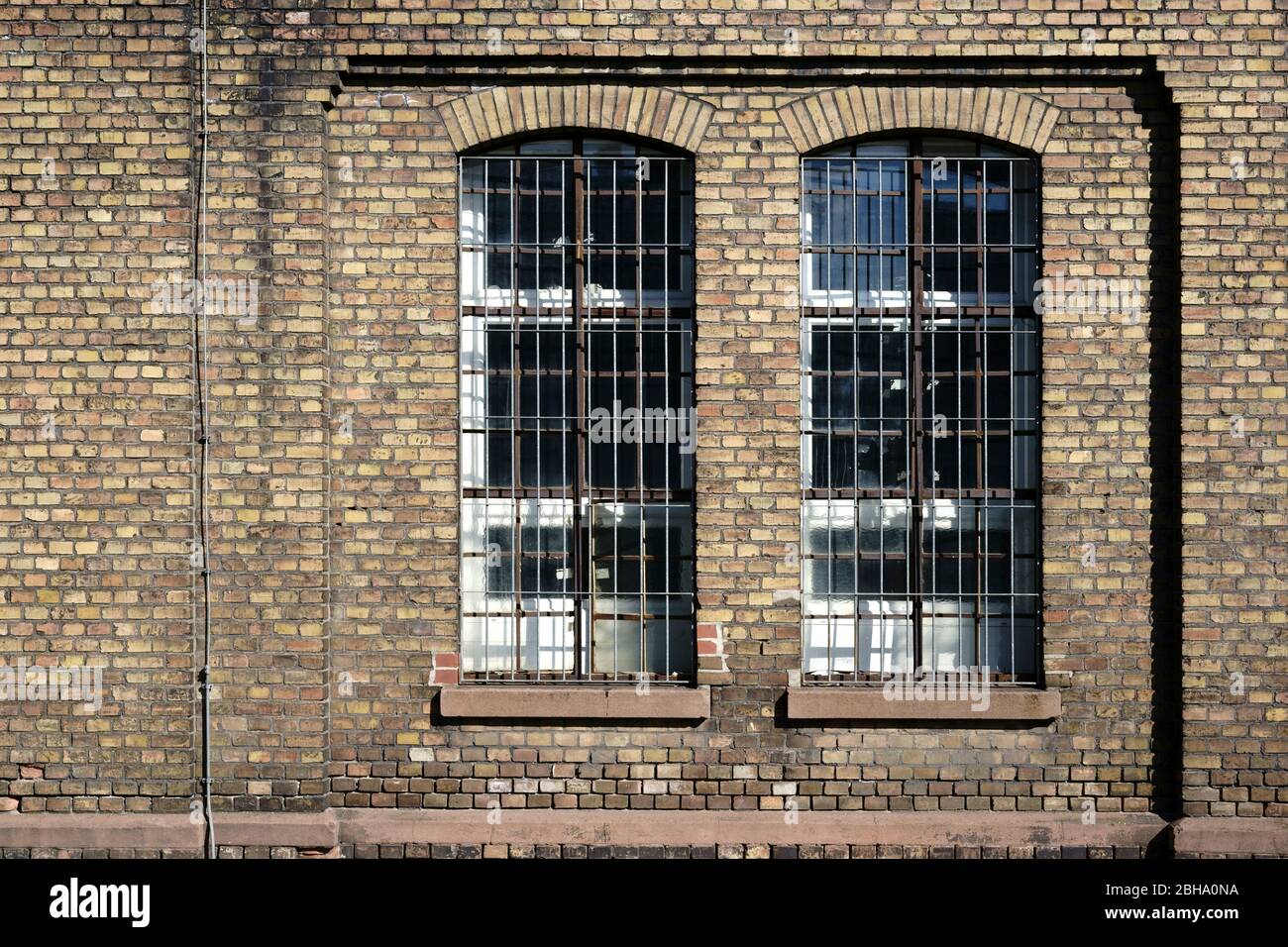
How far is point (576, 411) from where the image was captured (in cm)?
559

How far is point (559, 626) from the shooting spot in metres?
5.62

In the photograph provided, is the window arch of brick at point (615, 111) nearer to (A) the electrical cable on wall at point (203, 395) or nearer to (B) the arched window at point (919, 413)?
(B) the arched window at point (919, 413)

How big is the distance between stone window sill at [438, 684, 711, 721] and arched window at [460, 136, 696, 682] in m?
0.17

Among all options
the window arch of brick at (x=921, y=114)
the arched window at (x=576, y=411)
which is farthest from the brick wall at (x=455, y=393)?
the arched window at (x=576, y=411)

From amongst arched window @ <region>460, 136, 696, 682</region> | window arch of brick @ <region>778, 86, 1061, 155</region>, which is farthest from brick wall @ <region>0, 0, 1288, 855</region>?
arched window @ <region>460, 136, 696, 682</region>

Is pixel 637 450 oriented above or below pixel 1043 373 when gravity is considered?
below

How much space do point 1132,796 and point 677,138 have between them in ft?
13.7

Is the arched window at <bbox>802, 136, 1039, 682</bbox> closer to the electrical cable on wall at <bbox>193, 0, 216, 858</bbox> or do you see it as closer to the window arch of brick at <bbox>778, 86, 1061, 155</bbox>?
the window arch of brick at <bbox>778, 86, 1061, 155</bbox>

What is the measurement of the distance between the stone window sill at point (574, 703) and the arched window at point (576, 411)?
0.56 feet

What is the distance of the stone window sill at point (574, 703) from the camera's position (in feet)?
17.7

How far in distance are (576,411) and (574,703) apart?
153 centimetres

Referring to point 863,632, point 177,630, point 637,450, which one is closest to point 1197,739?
point 863,632

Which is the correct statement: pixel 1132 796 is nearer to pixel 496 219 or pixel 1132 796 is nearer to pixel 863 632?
pixel 863 632

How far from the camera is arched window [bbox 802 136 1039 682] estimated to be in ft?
18.3
